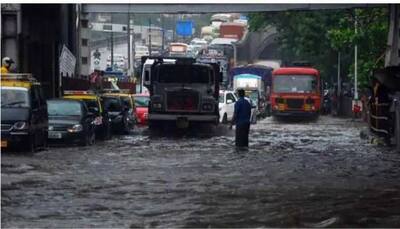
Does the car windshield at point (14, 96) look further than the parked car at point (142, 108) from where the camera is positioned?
No

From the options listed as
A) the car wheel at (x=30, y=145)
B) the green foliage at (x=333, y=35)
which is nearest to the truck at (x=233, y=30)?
the green foliage at (x=333, y=35)

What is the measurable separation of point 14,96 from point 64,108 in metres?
3.69

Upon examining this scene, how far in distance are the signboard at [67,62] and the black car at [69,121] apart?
48.6 ft

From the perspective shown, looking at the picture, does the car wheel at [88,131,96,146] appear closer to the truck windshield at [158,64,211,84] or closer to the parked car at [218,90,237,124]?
the truck windshield at [158,64,211,84]

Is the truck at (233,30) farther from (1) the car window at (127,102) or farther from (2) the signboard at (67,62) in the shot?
(1) the car window at (127,102)

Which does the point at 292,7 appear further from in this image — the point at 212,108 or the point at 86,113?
the point at 86,113

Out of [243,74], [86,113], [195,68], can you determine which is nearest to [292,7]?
[195,68]

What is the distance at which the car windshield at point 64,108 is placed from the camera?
25517 millimetres

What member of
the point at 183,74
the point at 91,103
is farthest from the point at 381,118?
the point at 91,103

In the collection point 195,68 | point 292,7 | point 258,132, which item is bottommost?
point 258,132

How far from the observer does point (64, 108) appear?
1018 inches

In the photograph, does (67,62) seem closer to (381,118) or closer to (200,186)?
(381,118)

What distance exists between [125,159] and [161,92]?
10389 millimetres

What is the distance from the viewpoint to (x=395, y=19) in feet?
95.4
